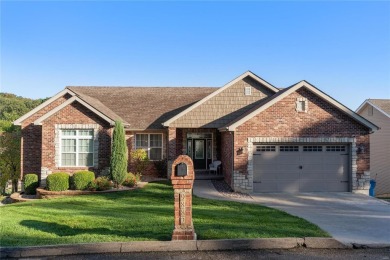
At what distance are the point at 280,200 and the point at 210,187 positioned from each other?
13.1ft

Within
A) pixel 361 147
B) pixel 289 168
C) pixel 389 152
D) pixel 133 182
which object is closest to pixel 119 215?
pixel 133 182

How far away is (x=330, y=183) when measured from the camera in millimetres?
15320

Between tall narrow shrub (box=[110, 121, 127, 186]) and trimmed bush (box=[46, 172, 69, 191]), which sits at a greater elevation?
tall narrow shrub (box=[110, 121, 127, 186])

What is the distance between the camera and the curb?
22.0 ft

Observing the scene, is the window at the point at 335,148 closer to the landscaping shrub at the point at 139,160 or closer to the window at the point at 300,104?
the window at the point at 300,104

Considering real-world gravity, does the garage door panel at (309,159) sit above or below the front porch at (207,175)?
above

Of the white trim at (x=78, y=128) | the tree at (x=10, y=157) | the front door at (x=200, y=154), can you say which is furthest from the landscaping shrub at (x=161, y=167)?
the tree at (x=10, y=157)

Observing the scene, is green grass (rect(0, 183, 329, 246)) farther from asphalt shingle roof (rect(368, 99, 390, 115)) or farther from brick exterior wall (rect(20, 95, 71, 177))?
asphalt shingle roof (rect(368, 99, 390, 115))

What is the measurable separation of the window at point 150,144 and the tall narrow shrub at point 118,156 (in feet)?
13.0

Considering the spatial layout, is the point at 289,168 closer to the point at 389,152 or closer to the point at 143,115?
the point at 143,115

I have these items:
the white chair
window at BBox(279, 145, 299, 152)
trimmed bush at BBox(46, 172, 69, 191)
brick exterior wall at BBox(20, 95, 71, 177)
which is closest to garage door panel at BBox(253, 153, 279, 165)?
window at BBox(279, 145, 299, 152)

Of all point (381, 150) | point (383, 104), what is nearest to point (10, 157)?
point (381, 150)

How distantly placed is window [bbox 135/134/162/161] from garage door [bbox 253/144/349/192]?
725 cm

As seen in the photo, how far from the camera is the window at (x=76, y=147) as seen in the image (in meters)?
16.9
